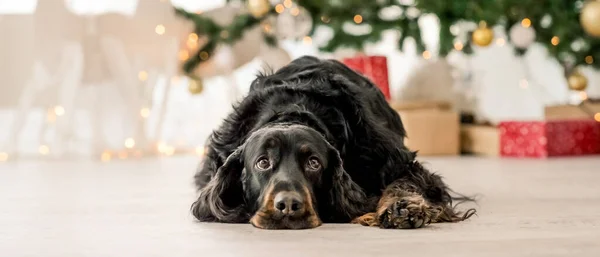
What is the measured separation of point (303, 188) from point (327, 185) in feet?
0.67

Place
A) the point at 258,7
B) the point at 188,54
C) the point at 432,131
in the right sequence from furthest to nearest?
the point at 188,54
the point at 258,7
the point at 432,131

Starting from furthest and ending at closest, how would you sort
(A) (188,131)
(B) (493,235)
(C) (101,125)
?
(A) (188,131) < (C) (101,125) < (B) (493,235)

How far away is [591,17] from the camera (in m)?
5.16

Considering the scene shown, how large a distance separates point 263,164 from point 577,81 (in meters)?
4.21

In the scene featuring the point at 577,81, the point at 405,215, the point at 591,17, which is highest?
the point at 591,17

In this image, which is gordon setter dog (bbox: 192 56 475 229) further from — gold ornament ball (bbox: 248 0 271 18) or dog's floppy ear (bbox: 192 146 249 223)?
gold ornament ball (bbox: 248 0 271 18)

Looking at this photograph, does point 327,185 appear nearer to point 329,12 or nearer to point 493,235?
point 493,235

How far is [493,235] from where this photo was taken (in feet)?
7.03

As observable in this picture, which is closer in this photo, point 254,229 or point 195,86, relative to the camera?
point 254,229

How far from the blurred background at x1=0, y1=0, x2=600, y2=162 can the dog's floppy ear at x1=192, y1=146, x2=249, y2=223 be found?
10.4 feet

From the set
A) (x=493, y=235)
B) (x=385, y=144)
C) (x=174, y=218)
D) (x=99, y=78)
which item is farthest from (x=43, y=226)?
(x=99, y=78)

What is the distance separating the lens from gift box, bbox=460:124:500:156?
552 cm

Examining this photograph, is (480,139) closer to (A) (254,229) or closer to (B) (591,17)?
(B) (591,17)

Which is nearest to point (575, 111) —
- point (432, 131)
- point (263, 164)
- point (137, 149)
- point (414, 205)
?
point (432, 131)
